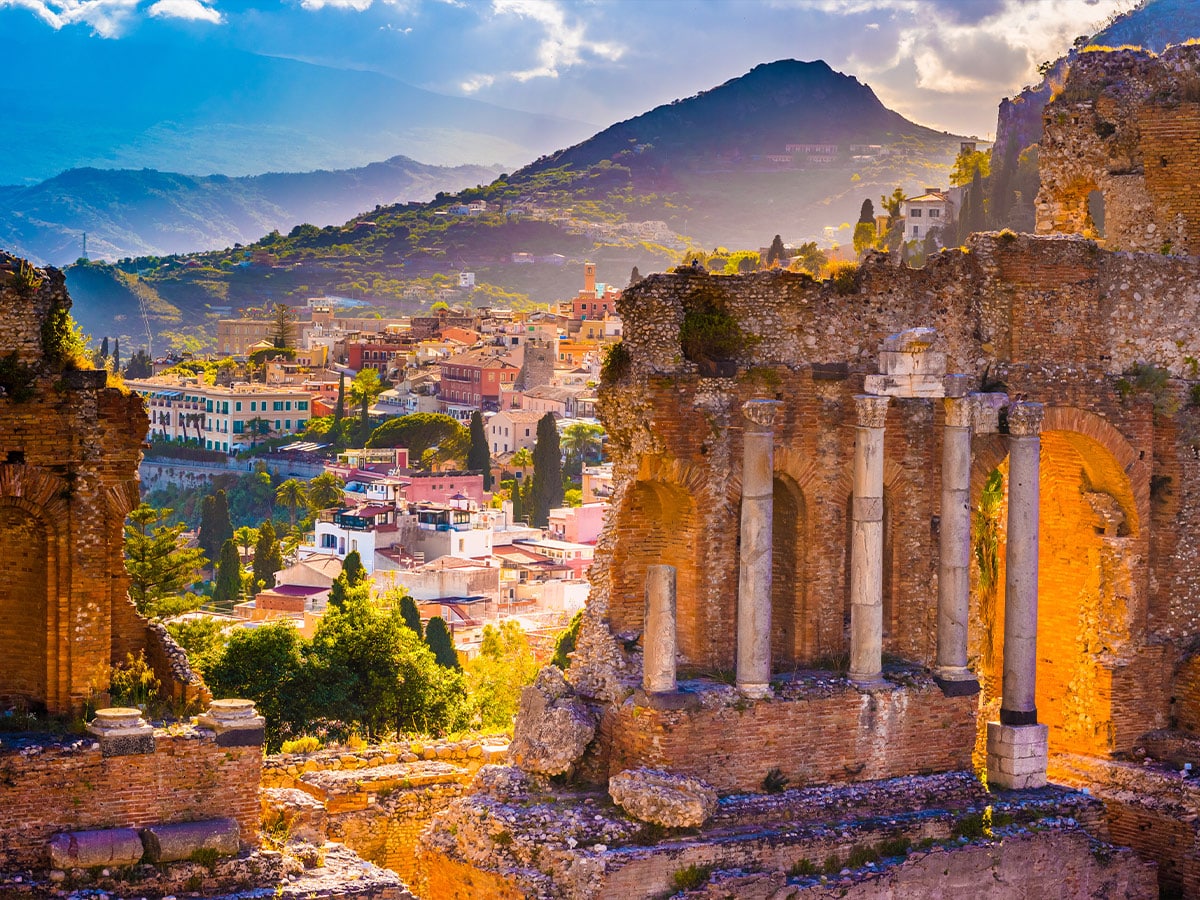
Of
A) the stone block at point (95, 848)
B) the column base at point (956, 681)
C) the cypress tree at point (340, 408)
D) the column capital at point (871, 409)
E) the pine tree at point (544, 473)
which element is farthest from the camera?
the cypress tree at point (340, 408)

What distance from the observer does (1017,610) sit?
24.5m

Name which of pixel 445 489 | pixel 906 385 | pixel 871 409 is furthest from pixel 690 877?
pixel 445 489

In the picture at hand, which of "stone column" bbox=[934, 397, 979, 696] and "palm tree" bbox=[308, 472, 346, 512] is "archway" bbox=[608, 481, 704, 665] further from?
"palm tree" bbox=[308, 472, 346, 512]

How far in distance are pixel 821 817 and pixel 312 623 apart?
37.3 meters

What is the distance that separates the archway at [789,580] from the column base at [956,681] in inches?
67.9

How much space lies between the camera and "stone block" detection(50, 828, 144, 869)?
58.7 feet

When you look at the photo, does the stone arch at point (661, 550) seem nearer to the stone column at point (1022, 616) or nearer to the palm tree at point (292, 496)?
the stone column at point (1022, 616)

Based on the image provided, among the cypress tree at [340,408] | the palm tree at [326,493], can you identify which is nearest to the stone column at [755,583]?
the palm tree at [326,493]

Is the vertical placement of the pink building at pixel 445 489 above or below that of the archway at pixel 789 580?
below

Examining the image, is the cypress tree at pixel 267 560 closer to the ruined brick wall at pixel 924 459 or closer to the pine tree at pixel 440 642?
the pine tree at pixel 440 642

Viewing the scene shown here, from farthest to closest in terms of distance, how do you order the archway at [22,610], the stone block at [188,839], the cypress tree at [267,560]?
the cypress tree at [267,560]
the archway at [22,610]
the stone block at [188,839]

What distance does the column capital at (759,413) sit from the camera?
2248 centimetres

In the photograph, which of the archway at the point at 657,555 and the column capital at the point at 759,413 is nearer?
the column capital at the point at 759,413

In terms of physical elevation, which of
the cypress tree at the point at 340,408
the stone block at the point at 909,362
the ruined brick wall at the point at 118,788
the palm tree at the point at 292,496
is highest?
the stone block at the point at 909,362
